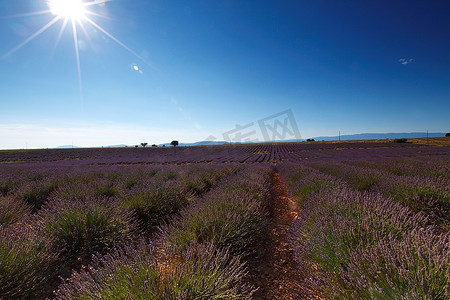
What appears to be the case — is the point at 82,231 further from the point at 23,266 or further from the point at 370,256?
the point at 370,256

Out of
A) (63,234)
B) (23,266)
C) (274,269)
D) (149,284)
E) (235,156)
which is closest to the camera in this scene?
(149,284)

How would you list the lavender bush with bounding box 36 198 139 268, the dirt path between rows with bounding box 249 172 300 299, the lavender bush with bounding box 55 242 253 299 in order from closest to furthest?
1. the lavender bush with bounding box 55 242 253 299
2. the dirt path between rows with bounding box 249 172 300 299
3. the lavender bush with bounding box 36 198 139 268

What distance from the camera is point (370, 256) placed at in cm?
150

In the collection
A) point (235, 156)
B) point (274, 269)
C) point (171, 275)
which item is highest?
point (171, 275)

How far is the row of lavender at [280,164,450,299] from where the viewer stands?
4.12 ft

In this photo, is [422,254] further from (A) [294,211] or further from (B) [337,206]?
(A) [294,211]

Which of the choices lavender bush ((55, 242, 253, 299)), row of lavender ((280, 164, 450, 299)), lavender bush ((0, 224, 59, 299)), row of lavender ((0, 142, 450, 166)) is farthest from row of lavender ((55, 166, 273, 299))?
row of lavender ((0, 142, 450, 166))

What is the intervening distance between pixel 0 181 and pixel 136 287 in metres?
8.49

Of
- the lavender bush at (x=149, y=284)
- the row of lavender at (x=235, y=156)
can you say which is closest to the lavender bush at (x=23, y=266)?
the lavender bush at (x=149, y=284)

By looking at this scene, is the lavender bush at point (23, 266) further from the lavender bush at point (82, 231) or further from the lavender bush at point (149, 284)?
the lavender bush at point (149, 284)

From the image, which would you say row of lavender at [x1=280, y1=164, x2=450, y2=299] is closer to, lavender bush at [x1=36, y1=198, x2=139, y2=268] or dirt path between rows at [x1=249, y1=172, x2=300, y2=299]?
dirt path between rows at [x1=249, y1=172, x2=300, y2=299]

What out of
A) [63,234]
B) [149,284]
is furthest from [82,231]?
[149,284]

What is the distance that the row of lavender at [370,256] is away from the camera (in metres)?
1.25

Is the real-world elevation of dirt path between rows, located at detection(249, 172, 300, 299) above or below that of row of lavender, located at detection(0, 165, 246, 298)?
below
